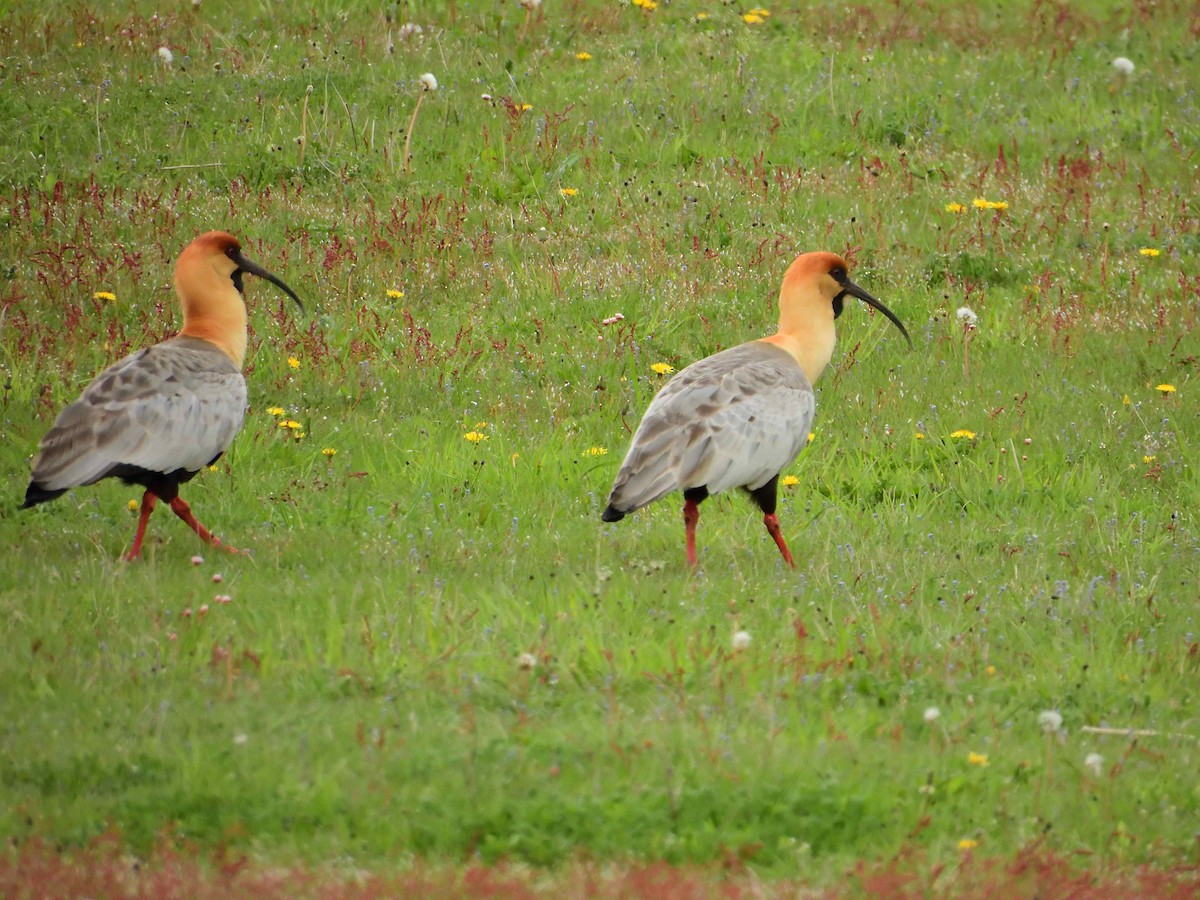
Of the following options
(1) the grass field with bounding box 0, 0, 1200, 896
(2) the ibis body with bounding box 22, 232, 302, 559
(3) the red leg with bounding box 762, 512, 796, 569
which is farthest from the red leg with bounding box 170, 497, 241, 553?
(3) the red leg with bounding box 762, 512, 796, 569

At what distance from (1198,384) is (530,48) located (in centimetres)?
743

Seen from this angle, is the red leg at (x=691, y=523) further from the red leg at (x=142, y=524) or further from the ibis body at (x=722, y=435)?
the red leg at (x=142, y=524)

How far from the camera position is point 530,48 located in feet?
48.1

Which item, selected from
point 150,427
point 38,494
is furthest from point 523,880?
point 150,427

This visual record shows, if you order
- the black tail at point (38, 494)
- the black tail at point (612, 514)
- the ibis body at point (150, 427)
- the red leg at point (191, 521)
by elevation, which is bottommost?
the red leg at point (191, 521)

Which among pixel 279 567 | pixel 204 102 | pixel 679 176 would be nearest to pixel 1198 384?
pixel 679 176

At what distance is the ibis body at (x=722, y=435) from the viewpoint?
759cm

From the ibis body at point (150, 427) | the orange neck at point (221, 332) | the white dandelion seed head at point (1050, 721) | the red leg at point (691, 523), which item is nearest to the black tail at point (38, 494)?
the ibis body at point (150, 427)

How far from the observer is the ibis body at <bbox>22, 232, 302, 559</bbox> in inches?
284

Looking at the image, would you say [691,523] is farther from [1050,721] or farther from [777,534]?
[1050,721]

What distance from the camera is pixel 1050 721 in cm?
573

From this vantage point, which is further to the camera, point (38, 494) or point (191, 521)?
point (191, 521)

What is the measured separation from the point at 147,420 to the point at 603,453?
2715 mm

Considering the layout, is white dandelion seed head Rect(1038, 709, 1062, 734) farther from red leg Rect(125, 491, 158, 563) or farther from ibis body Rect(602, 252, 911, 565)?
red leg Rect(125, 491, 158, 563)
